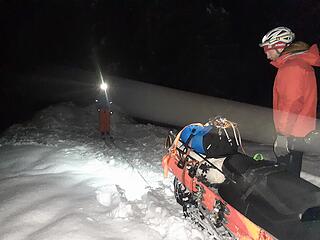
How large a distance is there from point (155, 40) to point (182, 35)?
5.87 ft

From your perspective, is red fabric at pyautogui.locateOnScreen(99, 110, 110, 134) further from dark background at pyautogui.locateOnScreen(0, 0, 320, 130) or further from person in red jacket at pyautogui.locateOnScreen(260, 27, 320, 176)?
dark background at pyautogui.locateOnScreen(0, 0, 320, 130)

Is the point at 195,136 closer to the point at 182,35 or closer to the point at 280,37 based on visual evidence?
the point at 280,37

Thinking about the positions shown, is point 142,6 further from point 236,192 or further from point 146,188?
point 236,192

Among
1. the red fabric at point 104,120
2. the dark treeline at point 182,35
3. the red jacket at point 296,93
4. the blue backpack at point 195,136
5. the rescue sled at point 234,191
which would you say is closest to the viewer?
the rescue sled at point 234,191

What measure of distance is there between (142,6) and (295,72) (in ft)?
57.9

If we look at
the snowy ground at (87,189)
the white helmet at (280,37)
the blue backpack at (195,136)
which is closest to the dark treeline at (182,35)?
the snowy ground at (87,189)

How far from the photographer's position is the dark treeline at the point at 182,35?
61.3 feet

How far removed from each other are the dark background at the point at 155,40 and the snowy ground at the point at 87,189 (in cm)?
934

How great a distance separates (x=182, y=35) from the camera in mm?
19406

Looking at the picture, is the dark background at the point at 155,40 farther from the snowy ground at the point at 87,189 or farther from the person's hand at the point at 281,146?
the person's hand at the point at 281,146

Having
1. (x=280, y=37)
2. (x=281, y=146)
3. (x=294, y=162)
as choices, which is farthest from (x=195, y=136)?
Result: (x=280, y=37)

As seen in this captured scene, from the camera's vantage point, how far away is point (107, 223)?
4.49 metres

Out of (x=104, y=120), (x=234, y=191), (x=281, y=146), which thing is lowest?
(x=104, y=120)

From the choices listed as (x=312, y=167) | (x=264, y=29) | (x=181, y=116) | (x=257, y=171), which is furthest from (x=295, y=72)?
(x=264, y=29)
